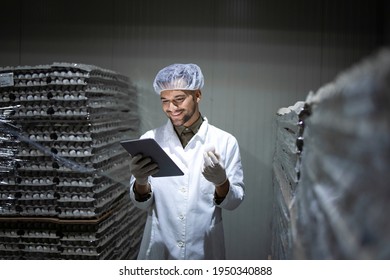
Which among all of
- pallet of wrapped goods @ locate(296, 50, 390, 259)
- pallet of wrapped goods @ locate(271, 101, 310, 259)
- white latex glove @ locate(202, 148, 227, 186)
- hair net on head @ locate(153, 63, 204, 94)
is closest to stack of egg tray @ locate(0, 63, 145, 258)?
hair net on head @ locate(153, 63, 204, 94)

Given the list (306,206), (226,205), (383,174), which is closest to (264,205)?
(226,205)

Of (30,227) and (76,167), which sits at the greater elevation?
(76,167)

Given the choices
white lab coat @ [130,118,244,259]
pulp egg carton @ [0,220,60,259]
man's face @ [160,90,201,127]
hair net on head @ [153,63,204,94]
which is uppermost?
hair net on head @ [153,63,204,94]

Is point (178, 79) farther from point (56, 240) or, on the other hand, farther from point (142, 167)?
point (56, 240)

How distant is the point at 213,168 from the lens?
1.13 metres

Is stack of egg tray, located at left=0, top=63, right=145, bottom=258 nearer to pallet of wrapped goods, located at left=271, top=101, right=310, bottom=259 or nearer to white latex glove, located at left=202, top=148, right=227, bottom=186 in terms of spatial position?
white latex glove, located at left=202, top=148, right=227, bottom=186

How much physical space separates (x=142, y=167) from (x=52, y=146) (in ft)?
1.66

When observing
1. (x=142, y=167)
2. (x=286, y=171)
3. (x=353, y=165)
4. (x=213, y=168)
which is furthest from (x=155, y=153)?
(x=353, y=165)

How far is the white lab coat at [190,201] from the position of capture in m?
1.25

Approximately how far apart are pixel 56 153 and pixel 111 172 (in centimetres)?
25

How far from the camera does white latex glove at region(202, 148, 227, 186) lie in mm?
1120

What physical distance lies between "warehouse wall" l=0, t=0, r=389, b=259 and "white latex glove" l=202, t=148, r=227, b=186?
25cm
